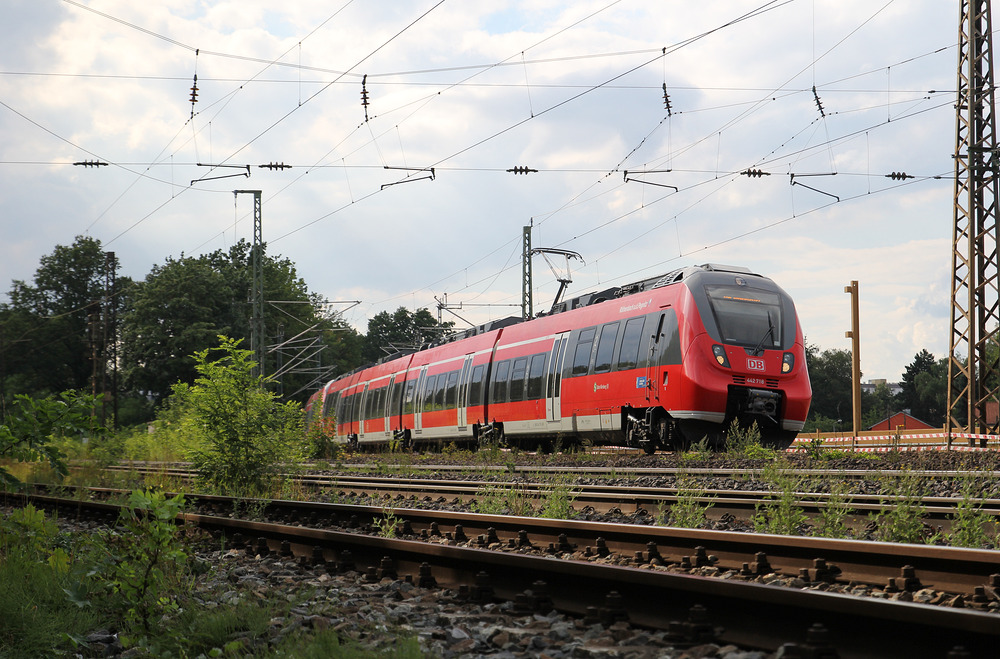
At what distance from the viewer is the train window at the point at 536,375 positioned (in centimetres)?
1995

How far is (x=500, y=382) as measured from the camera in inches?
864

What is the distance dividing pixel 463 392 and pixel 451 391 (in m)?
0.92

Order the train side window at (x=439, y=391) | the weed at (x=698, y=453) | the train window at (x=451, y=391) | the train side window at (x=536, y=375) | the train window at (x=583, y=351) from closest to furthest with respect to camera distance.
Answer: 1. the weed at (x=698, y=453)
2. the train window at (x=583, y=351)
3. the train side window at (x=536, y=375)
4. the train window at (x=451, y=391)
5. the train side window at (x=439, y=391)

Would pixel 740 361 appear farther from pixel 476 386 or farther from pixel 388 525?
pixel 388 525

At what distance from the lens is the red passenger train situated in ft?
50.6

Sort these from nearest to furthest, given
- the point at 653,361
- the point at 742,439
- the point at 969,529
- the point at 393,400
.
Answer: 1. the point at 969,529
2. the point at 742,439
3. the point at 653,361
4. the point at 393,400

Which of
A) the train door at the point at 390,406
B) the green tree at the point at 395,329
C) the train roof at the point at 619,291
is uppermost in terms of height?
the green tree at the point at 395,329

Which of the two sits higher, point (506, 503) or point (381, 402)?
point (381, 402)

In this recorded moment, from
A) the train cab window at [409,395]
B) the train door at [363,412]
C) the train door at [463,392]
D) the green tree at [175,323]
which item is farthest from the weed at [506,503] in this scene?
the green tree at [175,323]

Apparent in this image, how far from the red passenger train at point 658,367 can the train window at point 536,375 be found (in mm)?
23

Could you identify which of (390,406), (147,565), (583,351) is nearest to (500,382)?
(583,351)

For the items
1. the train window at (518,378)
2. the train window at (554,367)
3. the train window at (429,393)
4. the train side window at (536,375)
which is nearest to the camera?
the train window at (554,367)

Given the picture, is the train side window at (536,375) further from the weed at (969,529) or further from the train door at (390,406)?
the weed at (969,529)

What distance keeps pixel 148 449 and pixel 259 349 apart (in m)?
5.94
